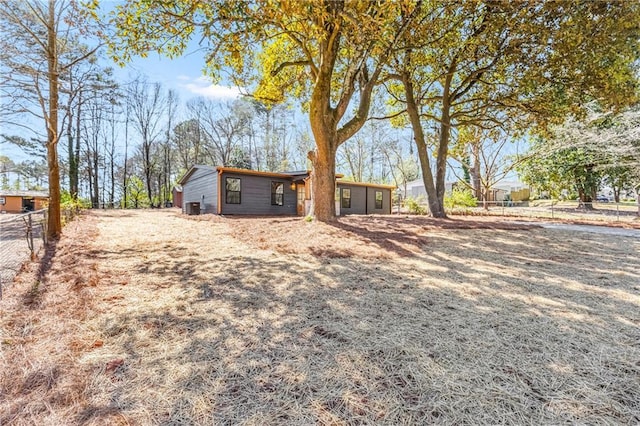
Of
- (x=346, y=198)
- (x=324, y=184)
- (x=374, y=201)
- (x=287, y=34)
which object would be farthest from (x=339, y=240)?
(x=374, y=201)

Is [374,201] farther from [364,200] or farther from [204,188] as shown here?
[204,188]

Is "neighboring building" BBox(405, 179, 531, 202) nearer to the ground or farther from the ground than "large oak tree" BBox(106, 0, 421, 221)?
nearer to the ground

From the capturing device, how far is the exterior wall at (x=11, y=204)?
23.2m

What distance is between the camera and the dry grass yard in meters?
1.53

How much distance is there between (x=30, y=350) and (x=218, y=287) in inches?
61.5

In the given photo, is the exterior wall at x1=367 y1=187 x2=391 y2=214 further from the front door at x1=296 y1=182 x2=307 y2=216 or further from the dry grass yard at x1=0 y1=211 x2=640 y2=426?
the dry grass yard at x1=0 y1=211 x2=640 y2=426

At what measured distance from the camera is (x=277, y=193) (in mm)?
15406

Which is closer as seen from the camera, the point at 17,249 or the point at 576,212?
the point at 17,249

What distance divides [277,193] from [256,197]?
1.30 metres

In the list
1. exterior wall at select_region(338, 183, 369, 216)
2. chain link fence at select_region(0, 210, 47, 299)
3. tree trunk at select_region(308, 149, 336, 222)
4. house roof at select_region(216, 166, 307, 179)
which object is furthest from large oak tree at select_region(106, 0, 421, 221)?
exterior wall at select_region(338, 183, 369, 216)

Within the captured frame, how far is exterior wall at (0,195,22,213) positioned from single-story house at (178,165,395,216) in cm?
1742

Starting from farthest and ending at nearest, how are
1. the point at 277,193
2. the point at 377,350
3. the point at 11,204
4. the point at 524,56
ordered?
the point at 11,204, the point at 277,193, the point at 524,56, the point at 377,350

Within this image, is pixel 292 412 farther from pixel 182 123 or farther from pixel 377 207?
pixel 182 123

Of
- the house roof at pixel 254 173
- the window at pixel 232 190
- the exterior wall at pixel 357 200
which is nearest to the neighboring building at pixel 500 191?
the exterior wall at pixel 357 200
